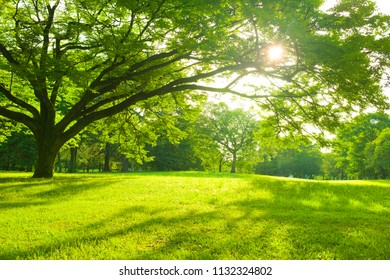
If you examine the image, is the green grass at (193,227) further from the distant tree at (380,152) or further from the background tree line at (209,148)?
the distant tree at (380,152)

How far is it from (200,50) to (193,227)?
30.9 ft

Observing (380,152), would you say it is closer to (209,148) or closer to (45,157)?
(209,148)

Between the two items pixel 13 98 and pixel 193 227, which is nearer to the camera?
pixel 193 227

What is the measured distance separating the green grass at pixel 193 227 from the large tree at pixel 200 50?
527 centimetres

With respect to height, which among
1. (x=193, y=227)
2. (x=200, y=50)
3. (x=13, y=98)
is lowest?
(x=193, y=227)

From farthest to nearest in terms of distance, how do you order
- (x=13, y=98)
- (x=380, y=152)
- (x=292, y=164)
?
(x=292, y=164) → (x=380, y=152) → (x=13, y=98)

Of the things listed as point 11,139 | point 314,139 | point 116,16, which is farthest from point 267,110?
point 11,139

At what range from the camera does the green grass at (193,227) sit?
550 centimetres

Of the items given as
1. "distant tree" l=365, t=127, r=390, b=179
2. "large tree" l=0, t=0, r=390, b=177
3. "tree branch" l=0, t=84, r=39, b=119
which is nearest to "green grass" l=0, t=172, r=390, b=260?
"large tree" l=0, t=0, r=390, b=177

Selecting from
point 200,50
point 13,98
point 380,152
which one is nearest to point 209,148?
point 380,152

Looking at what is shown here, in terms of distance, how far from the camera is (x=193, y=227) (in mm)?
Result: 7039

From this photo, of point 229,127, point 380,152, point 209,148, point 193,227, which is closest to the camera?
point 193,227

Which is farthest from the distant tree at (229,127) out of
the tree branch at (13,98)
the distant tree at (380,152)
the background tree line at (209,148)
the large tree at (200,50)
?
the tree branch at (13,98)

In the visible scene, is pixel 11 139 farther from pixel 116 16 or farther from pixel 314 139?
pixel 314 139
